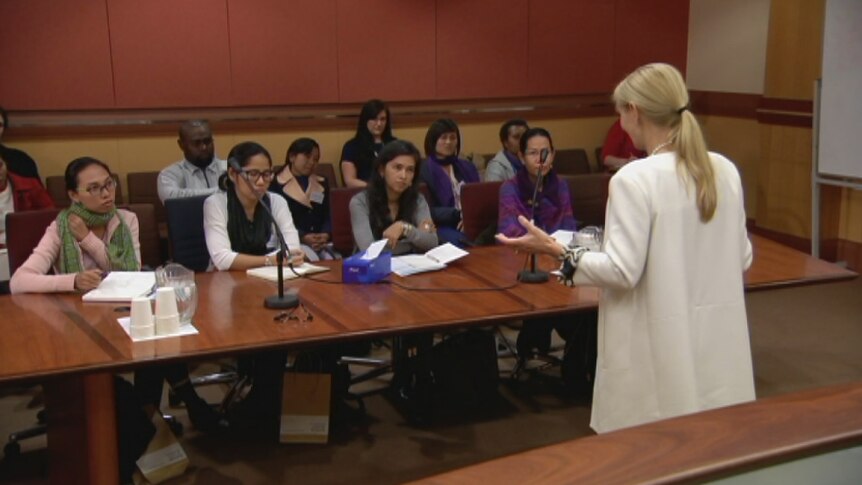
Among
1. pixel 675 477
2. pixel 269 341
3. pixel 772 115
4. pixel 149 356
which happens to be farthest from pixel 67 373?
pixel 772 115

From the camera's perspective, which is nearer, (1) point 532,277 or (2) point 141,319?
(2) point 141,319

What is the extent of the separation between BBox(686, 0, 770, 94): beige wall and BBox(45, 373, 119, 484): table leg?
5.77 meters

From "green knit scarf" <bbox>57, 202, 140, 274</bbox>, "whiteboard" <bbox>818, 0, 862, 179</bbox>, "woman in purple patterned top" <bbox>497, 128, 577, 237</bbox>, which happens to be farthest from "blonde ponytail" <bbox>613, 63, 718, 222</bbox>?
"whiteboard" <bbox>818, 0, 862, 179</bbox>

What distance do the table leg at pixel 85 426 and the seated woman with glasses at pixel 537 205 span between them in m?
2.14

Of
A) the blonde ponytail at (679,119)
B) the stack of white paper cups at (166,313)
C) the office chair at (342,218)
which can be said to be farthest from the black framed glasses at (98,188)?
the blonde ponytail at (679,119)

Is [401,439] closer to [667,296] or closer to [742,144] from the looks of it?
[667,296]

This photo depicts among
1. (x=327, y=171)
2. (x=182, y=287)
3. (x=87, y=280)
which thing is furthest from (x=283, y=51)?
(x=182, y=287)

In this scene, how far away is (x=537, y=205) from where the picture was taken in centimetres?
451

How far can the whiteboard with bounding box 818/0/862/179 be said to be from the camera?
5824 millimetres

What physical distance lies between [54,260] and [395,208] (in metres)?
1.49

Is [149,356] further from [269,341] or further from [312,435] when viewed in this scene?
[312,435]

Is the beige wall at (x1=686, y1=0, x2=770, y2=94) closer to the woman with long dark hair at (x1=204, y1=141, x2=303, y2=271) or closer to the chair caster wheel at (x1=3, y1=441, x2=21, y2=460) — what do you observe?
the woman with long dark hair at (x1=204, y1=141, x2=303, y2=271)

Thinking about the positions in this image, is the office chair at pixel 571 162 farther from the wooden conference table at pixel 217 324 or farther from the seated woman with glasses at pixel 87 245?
the seated woman with glasses at pixel 87 245

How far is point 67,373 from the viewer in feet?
8.41
